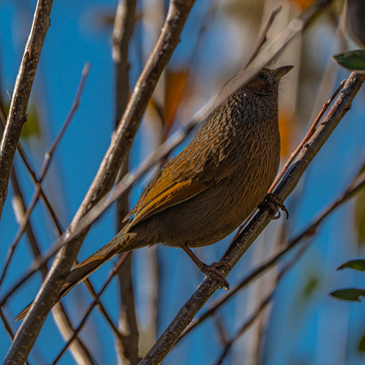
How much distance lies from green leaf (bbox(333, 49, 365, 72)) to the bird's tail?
75.9 inches

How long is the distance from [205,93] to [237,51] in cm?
88

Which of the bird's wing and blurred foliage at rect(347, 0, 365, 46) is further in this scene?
the bird's wing

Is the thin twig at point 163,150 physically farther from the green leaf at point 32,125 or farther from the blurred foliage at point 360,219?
→ the green leaf at point 32,125

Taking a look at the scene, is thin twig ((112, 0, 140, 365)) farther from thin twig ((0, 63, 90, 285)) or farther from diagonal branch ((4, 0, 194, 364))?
diagonal branch ((4, 0, 194, 364))

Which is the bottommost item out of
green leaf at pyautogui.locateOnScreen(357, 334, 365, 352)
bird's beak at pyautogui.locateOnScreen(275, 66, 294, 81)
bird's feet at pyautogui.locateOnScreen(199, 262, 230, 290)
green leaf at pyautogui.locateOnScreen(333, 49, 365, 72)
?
green leaf at pyautogui.locateOnScreen(357, 334, 365, 352)

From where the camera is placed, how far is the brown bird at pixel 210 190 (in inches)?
149

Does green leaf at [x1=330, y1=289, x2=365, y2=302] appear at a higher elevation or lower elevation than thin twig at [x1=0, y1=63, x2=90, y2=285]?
lower

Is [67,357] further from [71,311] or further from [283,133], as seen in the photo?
[283,133]

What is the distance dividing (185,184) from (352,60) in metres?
1.67

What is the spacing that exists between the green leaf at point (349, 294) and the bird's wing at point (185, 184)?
4.59 feet

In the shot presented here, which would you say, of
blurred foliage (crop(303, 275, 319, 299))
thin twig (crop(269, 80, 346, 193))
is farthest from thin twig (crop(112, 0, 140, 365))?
blurred foliage (crop(303, 275, 319, 299))

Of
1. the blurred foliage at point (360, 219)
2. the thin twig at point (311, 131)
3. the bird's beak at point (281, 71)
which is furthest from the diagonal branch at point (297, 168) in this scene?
the bird's beak at point (281, 71)

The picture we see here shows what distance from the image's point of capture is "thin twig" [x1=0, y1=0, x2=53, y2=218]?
7.66 feet

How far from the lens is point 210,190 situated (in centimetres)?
390
